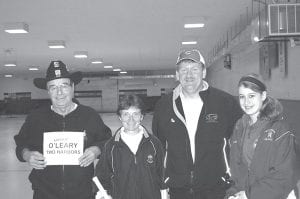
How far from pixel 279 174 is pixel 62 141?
1468mm

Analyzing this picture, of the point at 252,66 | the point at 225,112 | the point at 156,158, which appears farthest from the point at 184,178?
the point at 252,66

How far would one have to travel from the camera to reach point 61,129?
2516 mm

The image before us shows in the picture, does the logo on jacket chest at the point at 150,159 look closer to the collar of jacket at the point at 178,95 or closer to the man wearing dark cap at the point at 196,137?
the man wearing dark cap at the point at 196,137

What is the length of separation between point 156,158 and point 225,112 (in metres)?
0.66

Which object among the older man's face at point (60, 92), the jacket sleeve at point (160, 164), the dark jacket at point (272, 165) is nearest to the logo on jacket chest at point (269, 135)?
the dark jacket at point (272, 165)

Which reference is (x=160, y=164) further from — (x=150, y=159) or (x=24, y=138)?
(x=24, y=138)

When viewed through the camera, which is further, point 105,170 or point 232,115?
point 232,115

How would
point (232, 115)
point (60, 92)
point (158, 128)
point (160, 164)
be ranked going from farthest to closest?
1. point (158, 128)
2. point (232, 115)
3. point (160, 164)
4. point (60, 92)

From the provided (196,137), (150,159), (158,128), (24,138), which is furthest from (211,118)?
(24,138)

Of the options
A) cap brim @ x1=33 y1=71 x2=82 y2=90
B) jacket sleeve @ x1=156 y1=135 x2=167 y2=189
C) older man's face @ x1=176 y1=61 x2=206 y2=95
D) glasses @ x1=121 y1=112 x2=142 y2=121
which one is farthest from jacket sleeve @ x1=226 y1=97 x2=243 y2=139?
cap brim @ x1=33 y1=71 x2=82 y2=90

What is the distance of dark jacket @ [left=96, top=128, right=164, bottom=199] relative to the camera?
247 centimetres

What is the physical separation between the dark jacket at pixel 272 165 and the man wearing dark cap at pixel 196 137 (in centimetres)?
44

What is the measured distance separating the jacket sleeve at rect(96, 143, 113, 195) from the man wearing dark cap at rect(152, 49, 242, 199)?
1.53 ft

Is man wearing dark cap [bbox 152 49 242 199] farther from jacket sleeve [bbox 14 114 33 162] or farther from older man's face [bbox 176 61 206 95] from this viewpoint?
jacket sleeve [bbox 14 114 33 162]
